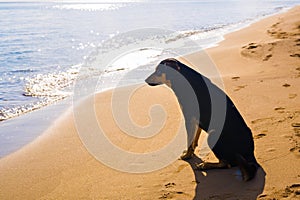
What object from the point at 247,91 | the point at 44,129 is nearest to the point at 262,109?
the point at 247,91

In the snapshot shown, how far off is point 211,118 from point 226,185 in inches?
34.0

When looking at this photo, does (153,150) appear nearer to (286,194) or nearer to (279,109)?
(286,194)

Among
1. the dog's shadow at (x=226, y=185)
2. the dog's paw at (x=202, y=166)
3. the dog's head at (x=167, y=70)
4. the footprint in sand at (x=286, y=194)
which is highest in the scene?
the dog's head at (x=167, y=70)

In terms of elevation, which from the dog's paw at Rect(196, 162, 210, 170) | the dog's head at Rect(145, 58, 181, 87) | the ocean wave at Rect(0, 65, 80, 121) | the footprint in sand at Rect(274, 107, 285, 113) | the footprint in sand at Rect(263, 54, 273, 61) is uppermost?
the dog's head at Rect(145, 58, 181, 87)

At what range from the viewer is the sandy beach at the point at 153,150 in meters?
4.06

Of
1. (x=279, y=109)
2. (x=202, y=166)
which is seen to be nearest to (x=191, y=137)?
(x=202, y=166)

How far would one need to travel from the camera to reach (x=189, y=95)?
15.5 ft

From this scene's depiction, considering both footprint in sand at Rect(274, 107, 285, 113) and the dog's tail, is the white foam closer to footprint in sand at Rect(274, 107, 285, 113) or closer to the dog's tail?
footprint in sand at Rect(274, 107, 285, 113)

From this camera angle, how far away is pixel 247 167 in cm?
410

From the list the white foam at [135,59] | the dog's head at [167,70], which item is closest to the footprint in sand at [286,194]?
the dog's head at [167,70]

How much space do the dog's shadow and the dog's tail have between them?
6 cm

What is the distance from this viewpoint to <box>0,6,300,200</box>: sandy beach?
4059 millimetres

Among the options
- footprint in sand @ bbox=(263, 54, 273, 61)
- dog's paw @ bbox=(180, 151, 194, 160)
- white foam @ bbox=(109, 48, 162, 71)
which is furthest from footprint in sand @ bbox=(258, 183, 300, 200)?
white foam @ bbox=(109, 48, 162, 71)

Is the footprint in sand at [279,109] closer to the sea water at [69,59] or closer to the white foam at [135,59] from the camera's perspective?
the sea water at [69,59]
